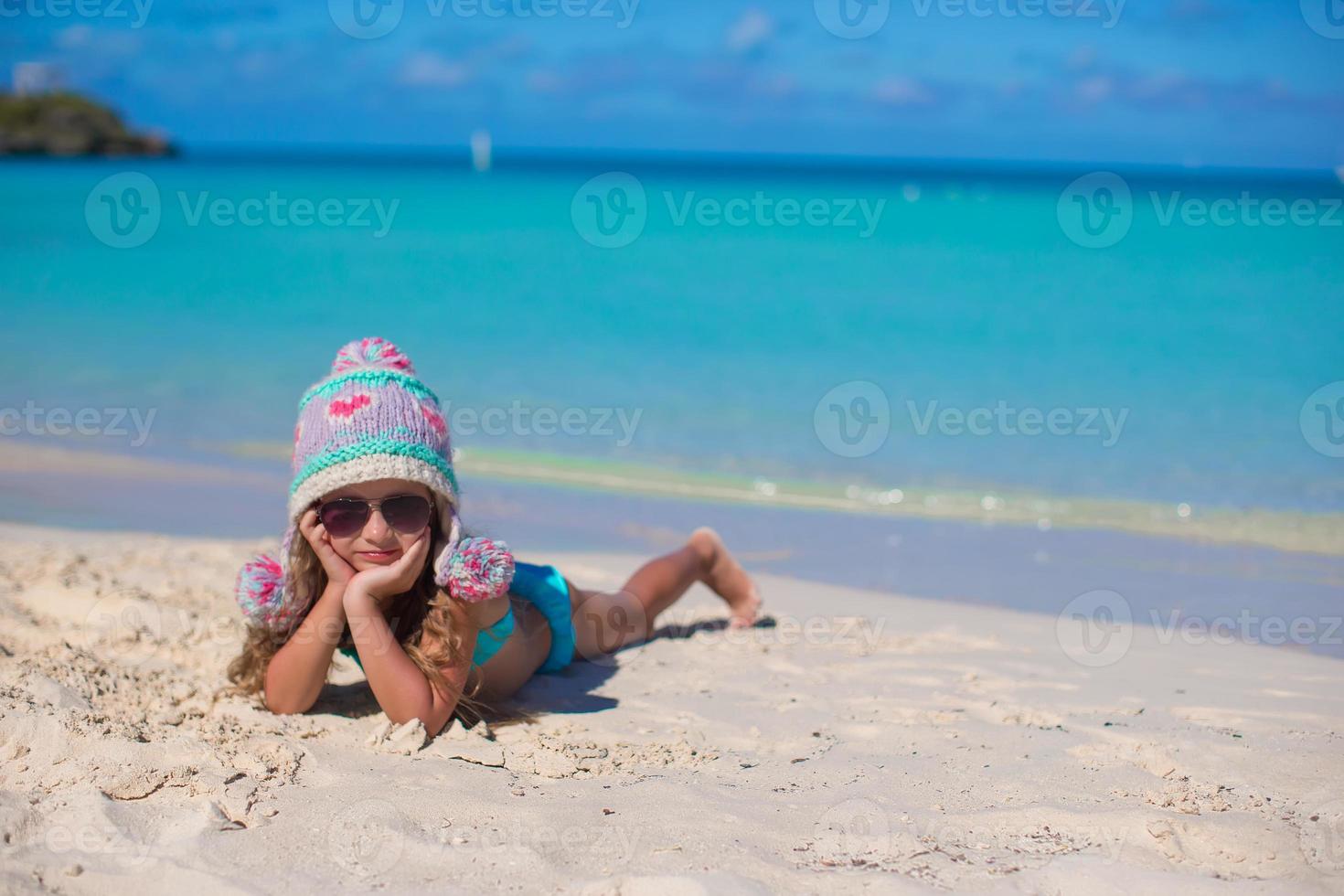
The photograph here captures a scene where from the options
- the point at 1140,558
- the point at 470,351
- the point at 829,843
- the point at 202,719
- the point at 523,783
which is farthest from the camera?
the point at 470,351

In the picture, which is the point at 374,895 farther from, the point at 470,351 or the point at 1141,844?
the point at 470,351

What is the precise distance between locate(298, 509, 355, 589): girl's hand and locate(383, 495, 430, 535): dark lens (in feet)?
0.62

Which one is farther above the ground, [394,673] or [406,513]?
[406,513]

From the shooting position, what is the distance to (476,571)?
3129mm

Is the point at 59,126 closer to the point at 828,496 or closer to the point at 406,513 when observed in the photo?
the point at 828,496

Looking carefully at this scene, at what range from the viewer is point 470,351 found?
11.2 m

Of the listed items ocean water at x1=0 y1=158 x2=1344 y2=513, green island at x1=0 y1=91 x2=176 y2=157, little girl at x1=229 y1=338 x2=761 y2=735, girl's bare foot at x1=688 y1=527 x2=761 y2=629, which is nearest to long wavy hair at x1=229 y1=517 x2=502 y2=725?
little girl at x1=229 y1=338 x2=761 y2=735

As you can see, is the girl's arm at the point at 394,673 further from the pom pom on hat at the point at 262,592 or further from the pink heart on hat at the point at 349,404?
the pink heart on hat at the point at 349,404

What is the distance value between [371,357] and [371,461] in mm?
415

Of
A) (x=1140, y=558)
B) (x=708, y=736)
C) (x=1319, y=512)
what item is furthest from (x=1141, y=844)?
(x=1319, y=512)

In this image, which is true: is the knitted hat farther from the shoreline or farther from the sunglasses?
the shoreline

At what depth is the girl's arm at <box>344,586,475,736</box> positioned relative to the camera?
311 centimetres

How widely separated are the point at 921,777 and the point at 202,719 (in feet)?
6.53

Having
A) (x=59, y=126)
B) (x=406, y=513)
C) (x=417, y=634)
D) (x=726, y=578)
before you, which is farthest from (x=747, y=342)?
(x=59, y=126)
